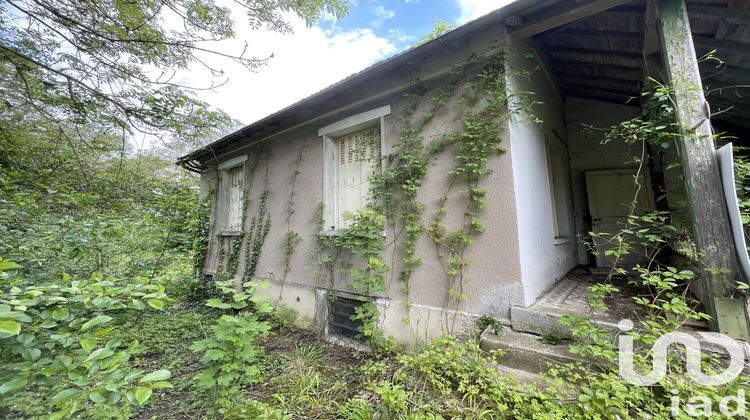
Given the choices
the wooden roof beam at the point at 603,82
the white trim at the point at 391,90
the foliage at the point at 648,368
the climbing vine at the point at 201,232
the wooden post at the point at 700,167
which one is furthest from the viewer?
the climbing vine at the point at 201,232

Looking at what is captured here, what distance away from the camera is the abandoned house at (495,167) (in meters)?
2.51

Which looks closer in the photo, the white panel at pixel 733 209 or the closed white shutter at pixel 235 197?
the white panel at pixel 733 209

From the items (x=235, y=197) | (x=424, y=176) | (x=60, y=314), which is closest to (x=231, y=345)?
(x=60, y=314)

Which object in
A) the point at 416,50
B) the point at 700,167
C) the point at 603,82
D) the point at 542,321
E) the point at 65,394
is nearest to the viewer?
the point at 65,394

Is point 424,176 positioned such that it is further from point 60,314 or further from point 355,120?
point 60,314

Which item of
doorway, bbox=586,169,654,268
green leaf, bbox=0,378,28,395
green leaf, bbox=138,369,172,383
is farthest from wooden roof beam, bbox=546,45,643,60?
green leaf, bbox=0,378,28,395

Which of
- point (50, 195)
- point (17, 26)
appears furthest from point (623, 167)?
point (50, 195)

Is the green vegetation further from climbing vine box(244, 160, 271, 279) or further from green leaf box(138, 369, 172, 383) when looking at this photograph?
climbing vine box(244, 160, 271, 279)

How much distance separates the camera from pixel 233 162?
645 cm

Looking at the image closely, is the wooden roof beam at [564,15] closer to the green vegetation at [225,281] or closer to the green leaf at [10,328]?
the green vegetation at [225,281]

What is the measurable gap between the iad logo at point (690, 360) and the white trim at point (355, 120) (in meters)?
3.56

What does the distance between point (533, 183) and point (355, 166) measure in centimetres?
259

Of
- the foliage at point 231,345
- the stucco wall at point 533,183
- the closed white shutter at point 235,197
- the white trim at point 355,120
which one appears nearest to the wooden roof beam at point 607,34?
the stucco wall at point 533,183

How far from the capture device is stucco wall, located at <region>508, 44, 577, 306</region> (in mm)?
2932
